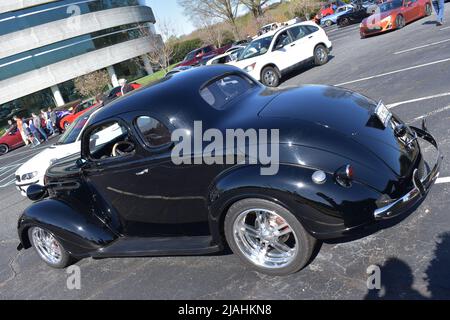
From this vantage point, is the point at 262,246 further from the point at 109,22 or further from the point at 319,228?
the point at 109,22

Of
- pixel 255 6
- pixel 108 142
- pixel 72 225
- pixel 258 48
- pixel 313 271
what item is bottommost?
pixel 313 271

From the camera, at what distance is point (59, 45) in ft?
143

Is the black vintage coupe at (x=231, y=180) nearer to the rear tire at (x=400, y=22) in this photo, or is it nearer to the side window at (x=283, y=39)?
the side window at (x=283, y=39)

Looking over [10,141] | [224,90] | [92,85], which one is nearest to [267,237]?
[224,90]

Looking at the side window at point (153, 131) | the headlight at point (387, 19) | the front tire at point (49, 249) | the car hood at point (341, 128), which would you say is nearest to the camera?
the car hood at point (341, 128)

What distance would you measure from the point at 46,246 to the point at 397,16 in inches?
711

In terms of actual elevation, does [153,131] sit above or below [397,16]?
above

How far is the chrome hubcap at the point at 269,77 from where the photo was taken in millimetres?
13447

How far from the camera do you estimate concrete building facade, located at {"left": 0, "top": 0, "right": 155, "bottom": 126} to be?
132 feet

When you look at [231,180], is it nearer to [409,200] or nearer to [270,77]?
[409,200]

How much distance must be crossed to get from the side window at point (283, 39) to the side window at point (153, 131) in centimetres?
1070

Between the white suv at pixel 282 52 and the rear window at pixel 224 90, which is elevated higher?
the rear window at pixel 224 90

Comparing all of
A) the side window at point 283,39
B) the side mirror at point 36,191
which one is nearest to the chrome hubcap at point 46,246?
the side mirror at point 36,191
